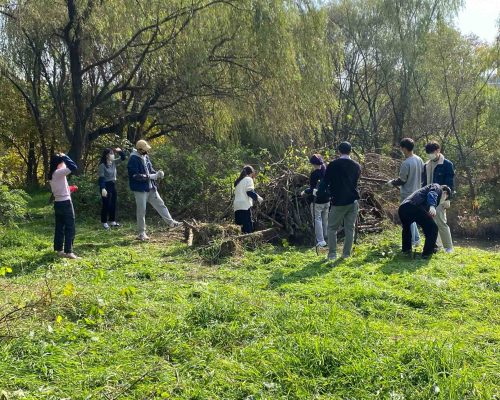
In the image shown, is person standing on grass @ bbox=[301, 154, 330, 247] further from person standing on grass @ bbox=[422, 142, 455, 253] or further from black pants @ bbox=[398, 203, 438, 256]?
person standing on grass @ bbox=[422, 142, 455, 253]

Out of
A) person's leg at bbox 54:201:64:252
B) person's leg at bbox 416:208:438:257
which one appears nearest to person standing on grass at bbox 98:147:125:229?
person's leg at bbox 54:201:64:252

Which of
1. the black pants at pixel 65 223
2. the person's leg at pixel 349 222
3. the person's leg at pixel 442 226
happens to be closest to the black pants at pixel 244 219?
the person's leg at pixel 349 222

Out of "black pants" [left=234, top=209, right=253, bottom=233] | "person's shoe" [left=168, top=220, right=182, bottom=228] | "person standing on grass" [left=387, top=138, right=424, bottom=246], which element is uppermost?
"person standing on grass" [left=387, top=138, right=424, bottom=246]

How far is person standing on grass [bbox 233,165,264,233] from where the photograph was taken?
8.24 m

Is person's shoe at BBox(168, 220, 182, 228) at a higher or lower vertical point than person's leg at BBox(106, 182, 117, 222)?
lower

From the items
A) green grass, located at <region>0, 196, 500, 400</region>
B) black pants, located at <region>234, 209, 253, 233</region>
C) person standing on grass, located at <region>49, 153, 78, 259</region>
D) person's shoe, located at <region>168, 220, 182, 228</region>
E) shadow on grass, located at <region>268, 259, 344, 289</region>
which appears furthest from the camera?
person's shoe, located at <region>168, 220, 182, 228</region>

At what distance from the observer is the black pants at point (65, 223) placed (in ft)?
23.0

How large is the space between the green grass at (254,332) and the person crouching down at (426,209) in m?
0.46

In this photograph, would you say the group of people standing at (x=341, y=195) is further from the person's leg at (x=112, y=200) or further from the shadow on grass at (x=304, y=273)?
the person's leg at (x=112, y=200)

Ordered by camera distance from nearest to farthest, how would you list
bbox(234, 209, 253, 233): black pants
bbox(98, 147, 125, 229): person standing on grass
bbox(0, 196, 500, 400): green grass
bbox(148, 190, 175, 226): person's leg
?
bbox(0, 196, 500, 400): green grass → bbox(234, 209, 253, 233): black pants → bbox(148, 190, 175, 226): person's leg → bbox(98, 147, 125, 229): person standing on grass

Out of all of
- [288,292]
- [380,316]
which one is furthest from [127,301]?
[380,316]

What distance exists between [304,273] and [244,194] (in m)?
2.50

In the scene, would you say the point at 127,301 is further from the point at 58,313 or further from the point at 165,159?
the point at 165,159

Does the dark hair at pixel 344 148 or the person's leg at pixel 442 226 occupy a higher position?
the dark hair at pixel 344 148
